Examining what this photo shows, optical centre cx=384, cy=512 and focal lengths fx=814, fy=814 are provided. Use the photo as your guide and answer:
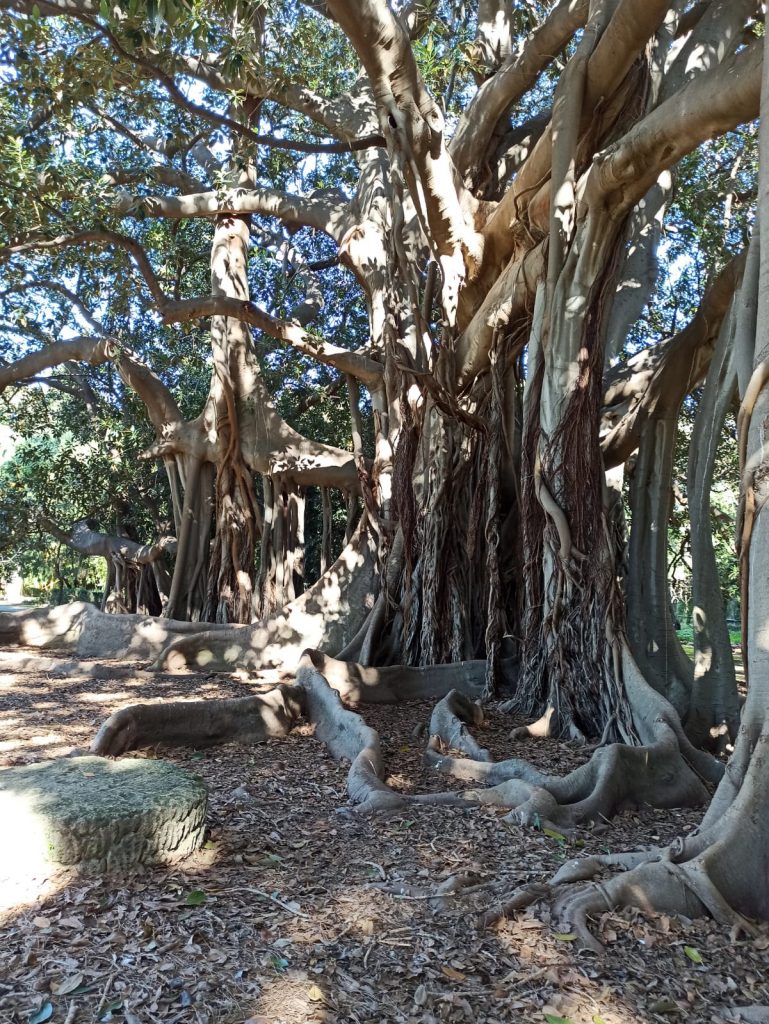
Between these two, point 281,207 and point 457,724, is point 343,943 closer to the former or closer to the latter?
point 457,724

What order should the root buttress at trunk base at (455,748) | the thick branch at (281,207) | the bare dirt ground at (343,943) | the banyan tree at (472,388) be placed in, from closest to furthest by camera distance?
the bare dirt ground at (343,943)
the root buttress at trunk base at (455,748)
the banyan tree at (472,388)
the thick branch at (281,207)

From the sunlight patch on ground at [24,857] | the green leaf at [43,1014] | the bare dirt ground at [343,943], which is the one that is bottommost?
the green leaf at [43,1014]

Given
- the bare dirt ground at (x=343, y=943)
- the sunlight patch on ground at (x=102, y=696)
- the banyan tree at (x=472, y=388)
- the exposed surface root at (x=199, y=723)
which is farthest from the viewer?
the sunlight patch on ground at (x=102, y=696)

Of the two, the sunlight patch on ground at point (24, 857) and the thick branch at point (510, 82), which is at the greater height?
the thick branch at point (510, 82)

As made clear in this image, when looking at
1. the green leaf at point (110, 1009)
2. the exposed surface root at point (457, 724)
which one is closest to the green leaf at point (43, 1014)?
the green leaf at point (110, 1009)

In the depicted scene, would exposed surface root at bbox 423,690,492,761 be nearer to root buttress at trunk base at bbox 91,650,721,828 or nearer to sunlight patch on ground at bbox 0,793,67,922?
root buttress at trunk base at bbox 91,650,721,828

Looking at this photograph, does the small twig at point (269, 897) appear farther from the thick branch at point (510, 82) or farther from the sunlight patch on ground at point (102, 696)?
the thick branch at point (510, 82)

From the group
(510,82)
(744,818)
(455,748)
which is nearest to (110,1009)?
(744,818)

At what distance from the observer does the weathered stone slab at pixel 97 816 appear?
2.46m

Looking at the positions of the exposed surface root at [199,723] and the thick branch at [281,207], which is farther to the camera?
the thick branch at [281,207]

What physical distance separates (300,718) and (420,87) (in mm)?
4186

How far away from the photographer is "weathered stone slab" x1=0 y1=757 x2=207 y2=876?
2.46 meters

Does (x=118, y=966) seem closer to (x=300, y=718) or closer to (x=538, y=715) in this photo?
(x=300, y=718)

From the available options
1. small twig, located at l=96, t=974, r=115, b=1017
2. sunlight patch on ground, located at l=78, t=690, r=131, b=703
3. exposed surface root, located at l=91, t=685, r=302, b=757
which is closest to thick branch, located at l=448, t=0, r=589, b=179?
exposed surface root, located at l=91, t=685, r=302, b=757
